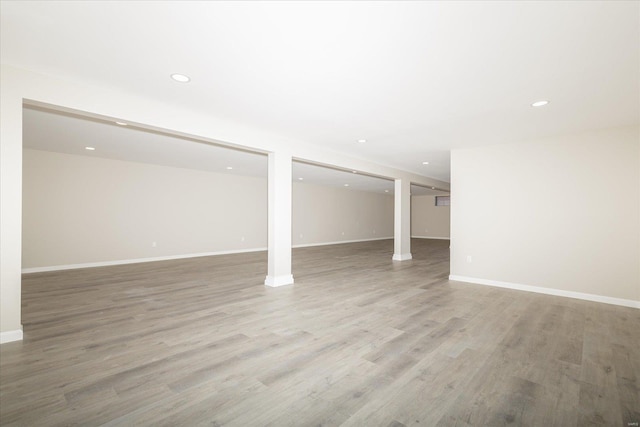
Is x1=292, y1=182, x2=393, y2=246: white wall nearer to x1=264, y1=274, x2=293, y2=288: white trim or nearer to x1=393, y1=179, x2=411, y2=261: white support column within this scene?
x1=393, y1=179, x2=411, y2=261: white support column

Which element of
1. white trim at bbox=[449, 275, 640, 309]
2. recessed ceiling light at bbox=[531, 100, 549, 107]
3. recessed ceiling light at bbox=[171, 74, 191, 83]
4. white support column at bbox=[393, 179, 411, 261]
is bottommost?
white trim at bbox=[449, 275, 640, 309]

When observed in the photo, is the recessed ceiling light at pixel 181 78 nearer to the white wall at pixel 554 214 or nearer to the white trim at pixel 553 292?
the white wall at pixel 554 214

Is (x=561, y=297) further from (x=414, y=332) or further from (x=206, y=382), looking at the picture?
(x=206, y=382)

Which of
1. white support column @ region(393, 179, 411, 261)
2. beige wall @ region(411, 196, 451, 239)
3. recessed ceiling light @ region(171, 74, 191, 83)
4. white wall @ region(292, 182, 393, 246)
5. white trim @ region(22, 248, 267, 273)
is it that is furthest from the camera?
beige wall @ region(411, 196, 451, 239)

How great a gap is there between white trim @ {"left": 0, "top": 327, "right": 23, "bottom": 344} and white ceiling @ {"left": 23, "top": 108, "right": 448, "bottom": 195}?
7.39 feet

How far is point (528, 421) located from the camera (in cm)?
172

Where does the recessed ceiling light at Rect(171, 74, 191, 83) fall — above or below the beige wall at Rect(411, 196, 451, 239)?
above

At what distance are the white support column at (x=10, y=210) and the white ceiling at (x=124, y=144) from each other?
25.8 inches

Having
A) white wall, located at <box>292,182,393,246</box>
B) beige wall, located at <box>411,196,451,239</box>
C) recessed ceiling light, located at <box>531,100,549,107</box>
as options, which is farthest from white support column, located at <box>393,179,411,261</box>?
beige wall, located at <box>411,196,451,239</box>

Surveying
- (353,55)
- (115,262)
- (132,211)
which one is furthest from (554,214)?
(115,262)

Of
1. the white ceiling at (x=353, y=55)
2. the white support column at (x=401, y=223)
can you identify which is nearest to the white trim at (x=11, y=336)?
the white ceiling at (x=353, y=55)

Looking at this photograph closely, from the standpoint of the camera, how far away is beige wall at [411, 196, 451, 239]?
14.8 m

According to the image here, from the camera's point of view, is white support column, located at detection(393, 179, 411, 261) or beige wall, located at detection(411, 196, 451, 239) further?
beige wall, located at detection(411, 196, 451, 239)

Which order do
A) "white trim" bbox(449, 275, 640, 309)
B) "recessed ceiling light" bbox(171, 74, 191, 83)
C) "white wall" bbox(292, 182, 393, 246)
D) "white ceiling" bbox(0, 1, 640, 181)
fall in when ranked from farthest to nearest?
"white wall" bbox(292, 182, 393, 246) → "white trim" bbox(449, 275, 640, 309) → "recessed ceiling light" bbox(171, 74, 191, 83) → "white ceiling" bbox(0, 1, 640, 181)
